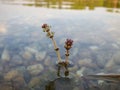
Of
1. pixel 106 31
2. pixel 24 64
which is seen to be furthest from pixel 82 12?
pixel 24 64

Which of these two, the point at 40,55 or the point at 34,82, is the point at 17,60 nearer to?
the point at 40,55

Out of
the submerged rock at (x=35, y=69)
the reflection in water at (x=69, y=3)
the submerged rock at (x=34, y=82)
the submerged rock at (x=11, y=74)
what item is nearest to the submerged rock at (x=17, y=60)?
the submerged rock at (x=35, y=69)

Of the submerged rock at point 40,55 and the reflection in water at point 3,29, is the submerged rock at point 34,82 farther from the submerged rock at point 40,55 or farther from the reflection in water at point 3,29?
the reflection in water at point 3,29

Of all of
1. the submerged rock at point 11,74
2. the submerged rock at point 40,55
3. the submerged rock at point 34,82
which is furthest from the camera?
the submerged rock at point 40,55

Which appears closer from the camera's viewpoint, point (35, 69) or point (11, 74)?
point (11, 74)

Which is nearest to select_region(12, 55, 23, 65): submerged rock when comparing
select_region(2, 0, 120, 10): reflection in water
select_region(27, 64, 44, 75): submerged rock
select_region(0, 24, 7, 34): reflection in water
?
select_region(27, 64, 44, 75): submerged rock

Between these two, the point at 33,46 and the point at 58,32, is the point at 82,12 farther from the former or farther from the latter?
the point at 33,46

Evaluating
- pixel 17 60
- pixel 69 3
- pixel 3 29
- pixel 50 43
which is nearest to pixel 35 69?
pixel 17 60

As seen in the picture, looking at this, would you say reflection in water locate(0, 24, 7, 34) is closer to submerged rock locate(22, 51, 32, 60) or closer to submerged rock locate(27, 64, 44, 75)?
submerged rock locate(22, 51, 32, 60)
